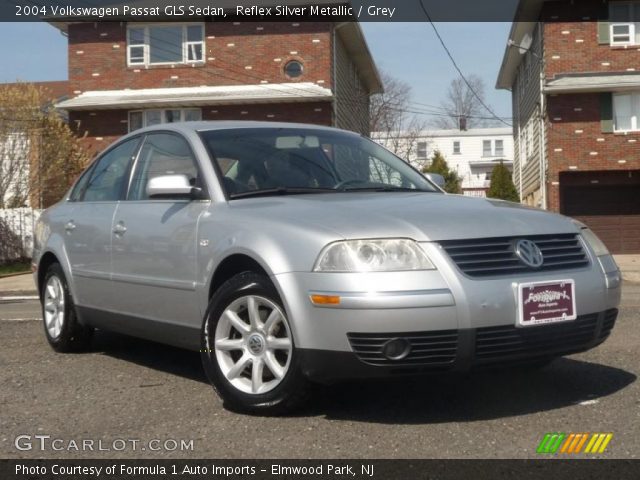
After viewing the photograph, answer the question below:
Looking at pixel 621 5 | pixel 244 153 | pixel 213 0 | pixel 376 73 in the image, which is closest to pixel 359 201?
pixel 244 153

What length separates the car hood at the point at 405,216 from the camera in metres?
4.21

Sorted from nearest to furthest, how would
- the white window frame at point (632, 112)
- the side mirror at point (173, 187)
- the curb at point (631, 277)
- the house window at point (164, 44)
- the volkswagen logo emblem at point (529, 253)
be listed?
the volkswagen logo emblem at point (529, 253)
the side mirror at point (173, 187)
the curb at point (631, 277)
the white window frame at point (632, 112)
the house window at point (164, 44)

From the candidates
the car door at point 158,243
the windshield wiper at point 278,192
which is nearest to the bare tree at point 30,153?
the car door at point 158,243

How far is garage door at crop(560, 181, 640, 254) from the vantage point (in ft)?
89.4

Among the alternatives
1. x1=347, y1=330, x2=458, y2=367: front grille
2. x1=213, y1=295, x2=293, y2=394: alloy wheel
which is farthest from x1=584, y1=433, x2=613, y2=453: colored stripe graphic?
x1=213, y1=295, x2=293, y2=394: alloy wheel

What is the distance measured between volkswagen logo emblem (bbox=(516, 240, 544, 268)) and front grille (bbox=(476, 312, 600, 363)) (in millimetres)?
318

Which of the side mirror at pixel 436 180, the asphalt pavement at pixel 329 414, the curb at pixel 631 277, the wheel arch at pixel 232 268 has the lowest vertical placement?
the curb at pixel 631 277

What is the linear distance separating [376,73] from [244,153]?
Answer: 35555mm

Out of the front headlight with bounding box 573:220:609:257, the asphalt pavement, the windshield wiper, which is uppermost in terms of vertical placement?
the windshield wiper

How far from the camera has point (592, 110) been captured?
26.2 metres

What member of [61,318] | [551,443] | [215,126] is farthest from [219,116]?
[551,443]

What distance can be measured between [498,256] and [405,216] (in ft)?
1.64

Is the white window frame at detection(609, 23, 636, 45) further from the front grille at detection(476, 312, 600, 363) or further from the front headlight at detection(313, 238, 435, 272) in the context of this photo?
the front headlight at detection(313, 238, 435, 272)

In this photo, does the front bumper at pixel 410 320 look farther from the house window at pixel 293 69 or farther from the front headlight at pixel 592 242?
the house window at pixel 293 69
